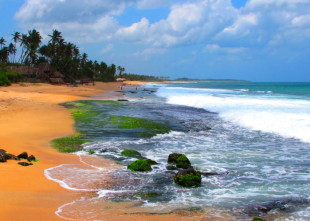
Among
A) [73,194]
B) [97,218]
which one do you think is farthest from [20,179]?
[97,218]

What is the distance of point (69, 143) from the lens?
1294cm

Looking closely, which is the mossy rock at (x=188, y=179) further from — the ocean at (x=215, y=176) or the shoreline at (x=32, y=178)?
the shoreline at (x=32, y=178)

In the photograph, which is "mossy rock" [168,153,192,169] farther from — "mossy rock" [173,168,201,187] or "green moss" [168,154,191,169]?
"mossy rock" [173,168,201,187]

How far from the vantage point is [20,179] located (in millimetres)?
7711

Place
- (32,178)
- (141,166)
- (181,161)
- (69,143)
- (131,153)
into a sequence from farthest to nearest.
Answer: (69,143) < (131,153) < (181,161) < (141,166) < (32,178)

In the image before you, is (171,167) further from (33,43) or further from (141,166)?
(33,43)

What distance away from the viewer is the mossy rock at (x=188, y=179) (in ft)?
26.3

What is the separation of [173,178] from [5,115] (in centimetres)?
1386

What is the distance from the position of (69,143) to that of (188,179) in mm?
6485

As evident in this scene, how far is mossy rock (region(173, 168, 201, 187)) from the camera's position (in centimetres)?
802

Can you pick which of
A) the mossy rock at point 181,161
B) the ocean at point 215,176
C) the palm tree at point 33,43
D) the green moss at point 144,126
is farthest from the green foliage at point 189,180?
the palm tree at point 33,43

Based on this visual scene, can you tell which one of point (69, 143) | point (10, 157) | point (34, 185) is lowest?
point (69, 143)

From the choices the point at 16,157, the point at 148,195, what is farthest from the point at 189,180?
the point at 16,157

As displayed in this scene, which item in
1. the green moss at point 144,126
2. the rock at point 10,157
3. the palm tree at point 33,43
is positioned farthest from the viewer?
the palm tree at point 33,43
